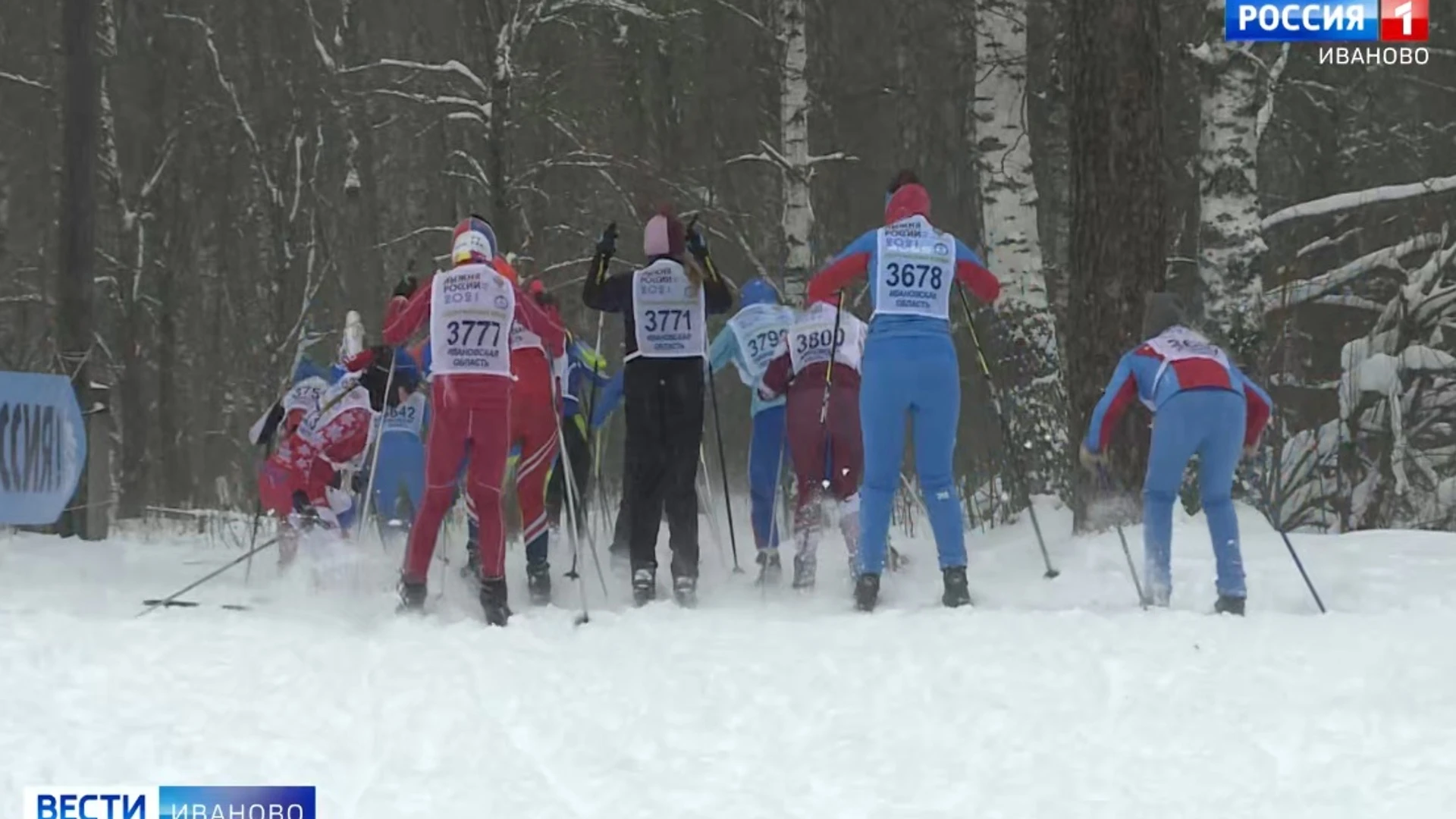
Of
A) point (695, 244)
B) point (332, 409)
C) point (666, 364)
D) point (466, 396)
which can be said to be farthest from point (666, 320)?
point (332, 409)

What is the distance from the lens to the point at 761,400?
27.0 feet

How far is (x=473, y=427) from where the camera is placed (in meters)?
6.55

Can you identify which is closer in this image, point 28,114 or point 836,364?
point 836,364

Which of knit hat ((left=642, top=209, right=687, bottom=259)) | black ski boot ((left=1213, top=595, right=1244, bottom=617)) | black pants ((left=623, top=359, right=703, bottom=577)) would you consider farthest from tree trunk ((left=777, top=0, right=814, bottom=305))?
black ski boot ((left=1213, top=595, right=1244, bottom=617))

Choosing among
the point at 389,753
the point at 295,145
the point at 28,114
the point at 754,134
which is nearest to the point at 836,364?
the point at 389,753

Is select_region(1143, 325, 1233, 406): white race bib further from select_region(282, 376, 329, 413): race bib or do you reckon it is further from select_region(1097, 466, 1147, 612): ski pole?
select_region(282, 376, 329, 413): race bib

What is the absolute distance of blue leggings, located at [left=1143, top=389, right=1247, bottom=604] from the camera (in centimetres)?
625

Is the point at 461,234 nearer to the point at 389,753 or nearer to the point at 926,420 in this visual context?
the point at 926,420

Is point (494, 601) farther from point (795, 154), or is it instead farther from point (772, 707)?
point (795, 154)

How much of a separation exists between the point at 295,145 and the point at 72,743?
18.4m

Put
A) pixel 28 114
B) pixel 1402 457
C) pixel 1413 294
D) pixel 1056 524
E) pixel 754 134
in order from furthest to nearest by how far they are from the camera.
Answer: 1. pixel 28 114
2. pixel 754 134
3. pixel 1413 294
4. pixel 1402 457
5. pixel 1056 524

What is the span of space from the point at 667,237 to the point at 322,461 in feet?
8.76

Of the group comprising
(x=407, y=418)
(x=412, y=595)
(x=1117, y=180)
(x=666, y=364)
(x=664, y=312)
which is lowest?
(x=412, y=595)

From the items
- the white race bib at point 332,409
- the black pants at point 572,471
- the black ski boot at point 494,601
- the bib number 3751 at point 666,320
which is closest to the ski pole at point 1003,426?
the bib number 3751 at point 666,320
